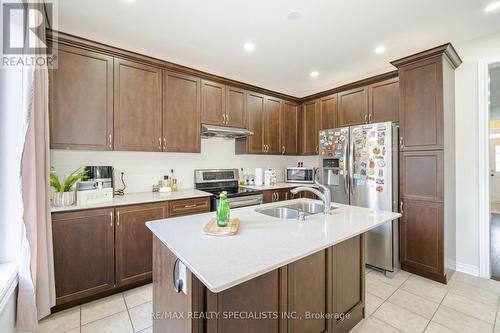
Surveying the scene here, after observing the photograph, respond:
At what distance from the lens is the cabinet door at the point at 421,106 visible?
2.43 metres

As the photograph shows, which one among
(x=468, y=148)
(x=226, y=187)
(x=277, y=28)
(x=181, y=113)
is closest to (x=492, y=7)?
(x=468, y=148)

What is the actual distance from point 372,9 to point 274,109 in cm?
212

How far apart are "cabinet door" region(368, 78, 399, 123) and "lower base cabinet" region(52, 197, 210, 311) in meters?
3.09

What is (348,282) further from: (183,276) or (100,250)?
(100,250)

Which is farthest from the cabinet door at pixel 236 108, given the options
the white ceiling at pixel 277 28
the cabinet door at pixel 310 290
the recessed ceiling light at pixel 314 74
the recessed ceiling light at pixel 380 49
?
the cabinet door at pixel 310 290

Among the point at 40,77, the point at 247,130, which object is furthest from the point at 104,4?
the point at 247,130

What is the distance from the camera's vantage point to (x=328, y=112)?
387cm

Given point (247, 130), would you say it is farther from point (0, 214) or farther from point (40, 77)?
point (0, 214)

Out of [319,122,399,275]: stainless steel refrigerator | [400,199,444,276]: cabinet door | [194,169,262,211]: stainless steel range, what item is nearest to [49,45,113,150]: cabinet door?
[194,169,262,211]: stainless steel range

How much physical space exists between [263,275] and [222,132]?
2361 mm

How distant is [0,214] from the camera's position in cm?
146

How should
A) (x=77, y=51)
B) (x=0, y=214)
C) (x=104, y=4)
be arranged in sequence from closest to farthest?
(x=0, y=214)
(x=104, y=4)
(x=77, y=51)

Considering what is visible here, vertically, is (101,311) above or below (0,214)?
below

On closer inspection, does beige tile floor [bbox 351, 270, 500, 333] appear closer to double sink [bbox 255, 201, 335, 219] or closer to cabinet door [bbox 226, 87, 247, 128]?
double sink [bbox 255, 201, 335, 219]
